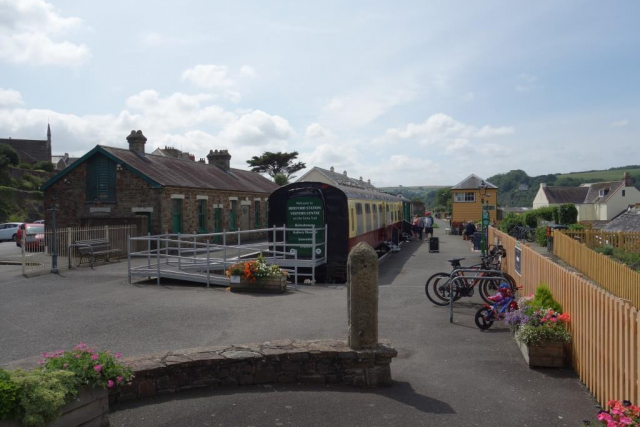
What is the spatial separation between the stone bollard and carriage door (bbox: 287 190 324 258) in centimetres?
1030

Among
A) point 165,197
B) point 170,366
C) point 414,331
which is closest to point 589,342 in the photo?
point 414,331

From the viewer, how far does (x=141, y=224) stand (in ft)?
77.9

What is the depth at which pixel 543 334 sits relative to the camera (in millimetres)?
6797

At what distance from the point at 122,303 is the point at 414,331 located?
6.98 metres

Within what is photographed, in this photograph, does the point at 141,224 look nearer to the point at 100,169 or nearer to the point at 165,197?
the point at 165,197

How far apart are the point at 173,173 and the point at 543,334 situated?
76.2 feet

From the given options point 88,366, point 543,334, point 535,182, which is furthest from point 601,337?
point 535,182

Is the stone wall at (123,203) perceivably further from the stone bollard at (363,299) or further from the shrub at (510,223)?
the stone bollard at (363,299)

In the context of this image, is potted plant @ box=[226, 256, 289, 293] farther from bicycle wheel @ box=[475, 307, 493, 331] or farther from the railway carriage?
bicycle wheel @ box=[475, 307, 493, 331]

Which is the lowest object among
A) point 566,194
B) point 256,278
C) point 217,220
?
point 256,278

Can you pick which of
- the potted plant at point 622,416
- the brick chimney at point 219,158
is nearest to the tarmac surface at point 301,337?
the potted plant at point 622,416

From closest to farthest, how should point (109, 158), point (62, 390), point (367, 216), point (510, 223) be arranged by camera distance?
point (62, 390), point (367, 216), point (109, 158), point (510, 223)

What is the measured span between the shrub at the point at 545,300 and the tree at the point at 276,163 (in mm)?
61578

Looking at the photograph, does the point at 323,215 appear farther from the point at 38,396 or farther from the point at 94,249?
the point at 38,396
